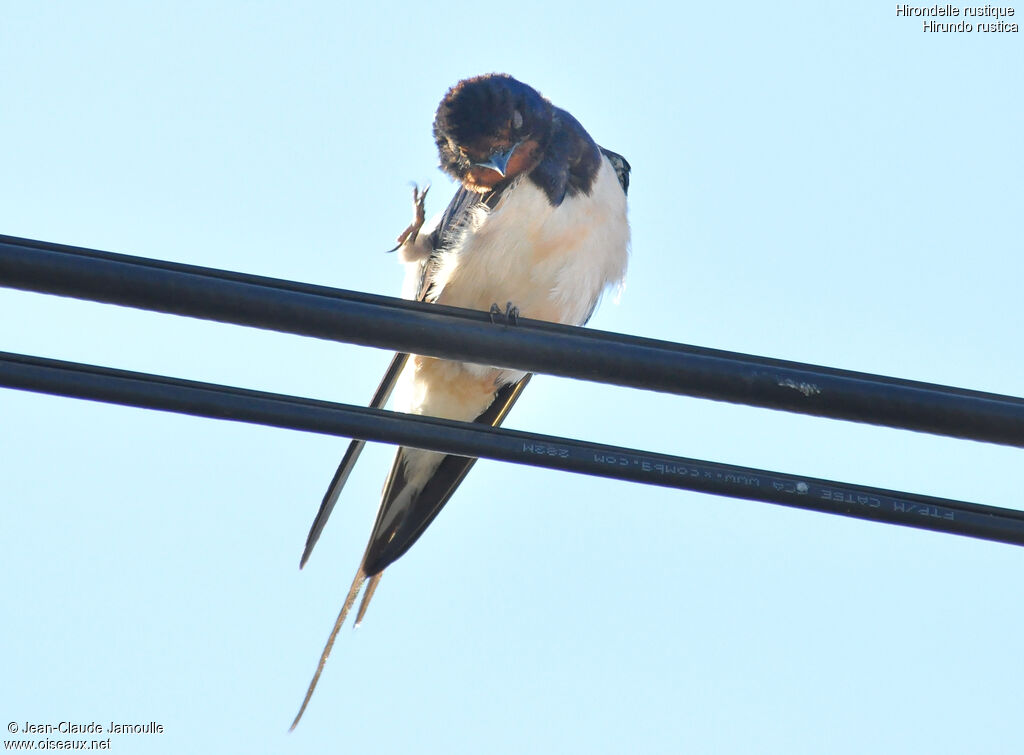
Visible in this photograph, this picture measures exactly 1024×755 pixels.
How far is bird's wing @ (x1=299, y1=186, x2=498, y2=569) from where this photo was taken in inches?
165

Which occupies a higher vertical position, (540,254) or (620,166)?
(620,166)

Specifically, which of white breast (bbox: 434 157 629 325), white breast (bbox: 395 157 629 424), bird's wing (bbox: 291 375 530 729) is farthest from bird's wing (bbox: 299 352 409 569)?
white breast (bbox: 434 157 629 325)

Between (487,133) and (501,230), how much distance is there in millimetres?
368

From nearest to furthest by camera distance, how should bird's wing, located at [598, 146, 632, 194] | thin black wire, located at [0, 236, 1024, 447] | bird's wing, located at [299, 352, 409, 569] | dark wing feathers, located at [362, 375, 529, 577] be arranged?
1. thin black wire, located at [0, 236, 1024, 447]
2. bird's wing, located at [299, 352, 409, 569]
3. dark wing feathers, located at [362, 375, 529, 577]
4. bird's wing, located at [598, 146, 632, 194]

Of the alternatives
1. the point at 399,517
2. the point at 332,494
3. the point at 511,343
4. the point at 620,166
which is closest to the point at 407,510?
the point at 399,517

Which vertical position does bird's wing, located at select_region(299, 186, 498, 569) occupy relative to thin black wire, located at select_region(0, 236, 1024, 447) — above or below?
above

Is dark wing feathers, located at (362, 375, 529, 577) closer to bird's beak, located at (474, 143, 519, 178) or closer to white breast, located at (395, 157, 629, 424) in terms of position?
white breast, located at (395, 157, 629, 424)

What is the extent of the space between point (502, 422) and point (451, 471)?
65cm

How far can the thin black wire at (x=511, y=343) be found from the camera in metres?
2.72

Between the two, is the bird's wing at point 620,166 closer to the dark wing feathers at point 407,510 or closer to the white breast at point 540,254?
the white breast at point 540,254

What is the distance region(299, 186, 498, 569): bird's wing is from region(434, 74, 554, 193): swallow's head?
9 centimetres

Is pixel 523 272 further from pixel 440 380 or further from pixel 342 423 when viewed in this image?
pixel 342 423

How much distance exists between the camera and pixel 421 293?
5.34 metres

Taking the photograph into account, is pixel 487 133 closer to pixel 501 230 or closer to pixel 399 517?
pixel 501 230
